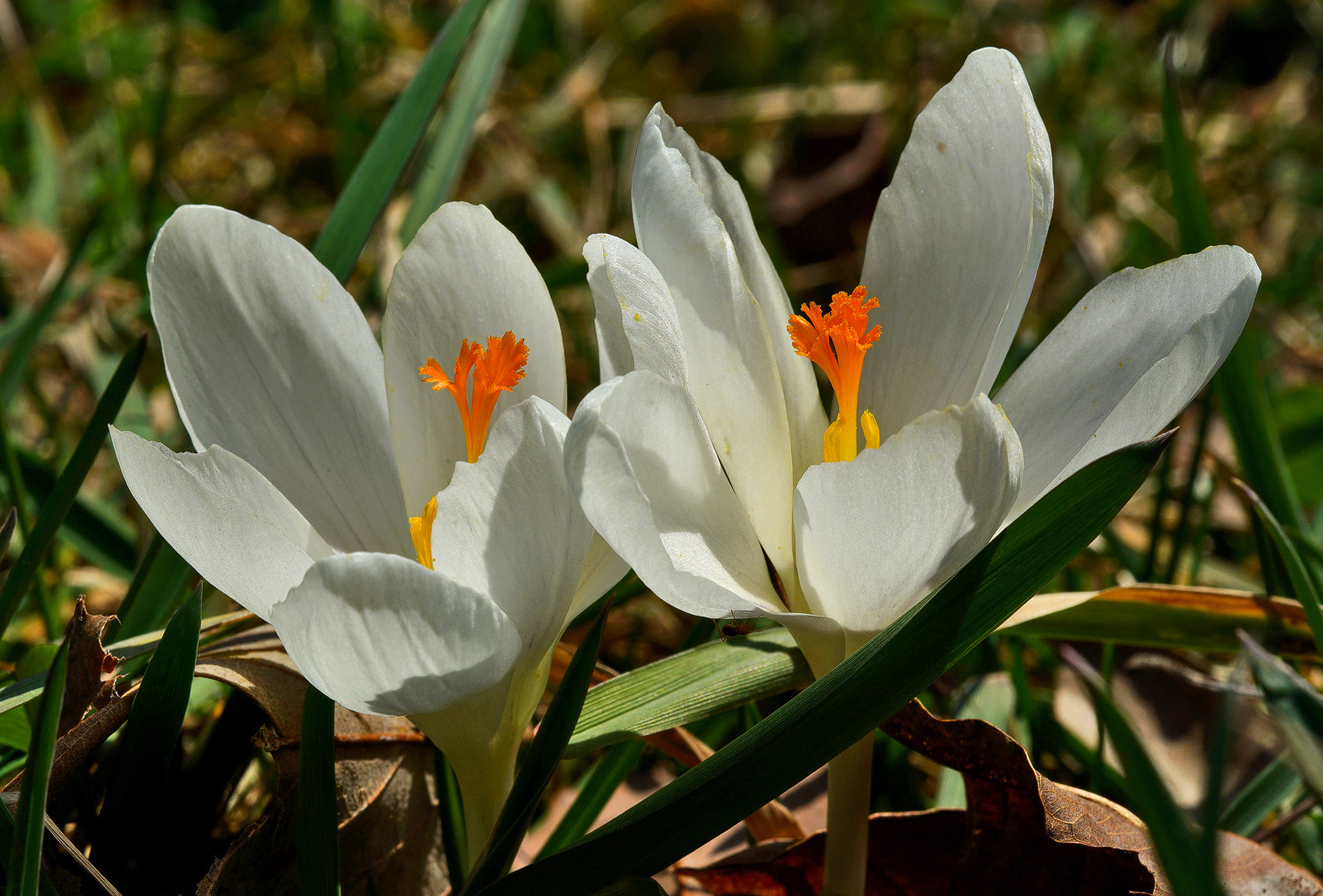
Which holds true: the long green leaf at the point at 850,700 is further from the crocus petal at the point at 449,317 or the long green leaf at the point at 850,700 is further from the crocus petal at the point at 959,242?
the crocus petal at the point at 449,317

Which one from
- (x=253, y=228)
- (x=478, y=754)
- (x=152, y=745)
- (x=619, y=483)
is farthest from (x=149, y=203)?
(x=619, y=483)

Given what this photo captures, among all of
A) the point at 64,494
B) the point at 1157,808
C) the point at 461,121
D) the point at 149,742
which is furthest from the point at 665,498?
the point at 461,121

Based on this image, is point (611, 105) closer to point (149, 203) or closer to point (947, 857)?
point (149, 203)

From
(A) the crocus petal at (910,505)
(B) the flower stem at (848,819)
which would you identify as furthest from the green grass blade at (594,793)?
(A) the crocus petal at (910,505)

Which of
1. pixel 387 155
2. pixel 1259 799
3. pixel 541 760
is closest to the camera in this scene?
pixel 541 760

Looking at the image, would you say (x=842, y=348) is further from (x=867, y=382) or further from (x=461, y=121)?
(x=461, y=121)
